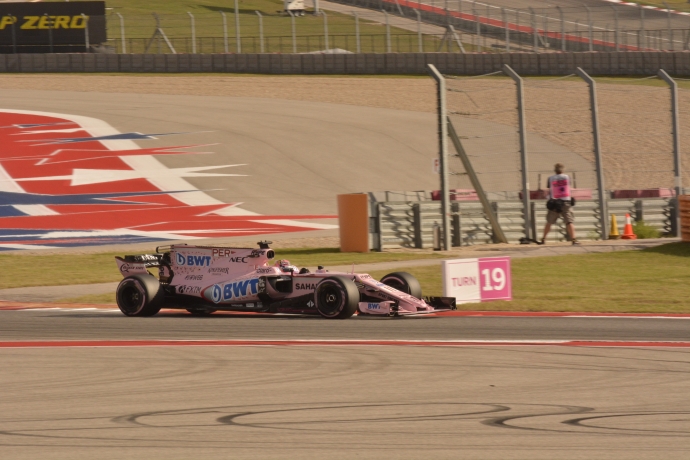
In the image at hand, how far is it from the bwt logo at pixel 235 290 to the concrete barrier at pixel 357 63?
107ft

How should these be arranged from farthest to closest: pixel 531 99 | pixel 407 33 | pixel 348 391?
pixel 407 33 → pixel 531 99 → pixel 348 391

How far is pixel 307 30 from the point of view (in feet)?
187

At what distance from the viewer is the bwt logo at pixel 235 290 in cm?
1359

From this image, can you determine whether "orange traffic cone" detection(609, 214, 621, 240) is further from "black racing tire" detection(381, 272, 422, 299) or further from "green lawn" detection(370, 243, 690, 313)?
"black racing tire" detection(381, 272, 422, 299)

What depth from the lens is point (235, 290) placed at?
13727 mm

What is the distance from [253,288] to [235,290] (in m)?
0.28

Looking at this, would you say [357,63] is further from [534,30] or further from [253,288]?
[253,288]

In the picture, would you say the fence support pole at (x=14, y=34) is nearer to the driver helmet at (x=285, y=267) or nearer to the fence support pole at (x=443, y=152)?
the fence support pole at (x=443, y=152)

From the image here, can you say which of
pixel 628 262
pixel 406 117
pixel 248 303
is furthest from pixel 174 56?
pixel 248 303

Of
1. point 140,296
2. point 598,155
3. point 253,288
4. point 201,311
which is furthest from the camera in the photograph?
point 598,155

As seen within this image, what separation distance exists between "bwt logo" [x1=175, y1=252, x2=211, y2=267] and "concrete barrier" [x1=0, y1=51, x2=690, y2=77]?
32.2 m

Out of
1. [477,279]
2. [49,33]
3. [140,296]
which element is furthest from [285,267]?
[49,33]

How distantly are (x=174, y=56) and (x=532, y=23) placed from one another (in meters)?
16.0

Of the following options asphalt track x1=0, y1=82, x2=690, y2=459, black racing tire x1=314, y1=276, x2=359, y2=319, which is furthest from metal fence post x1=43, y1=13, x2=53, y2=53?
black racing tire x1=314, y1=276, x2=359, y2=319
